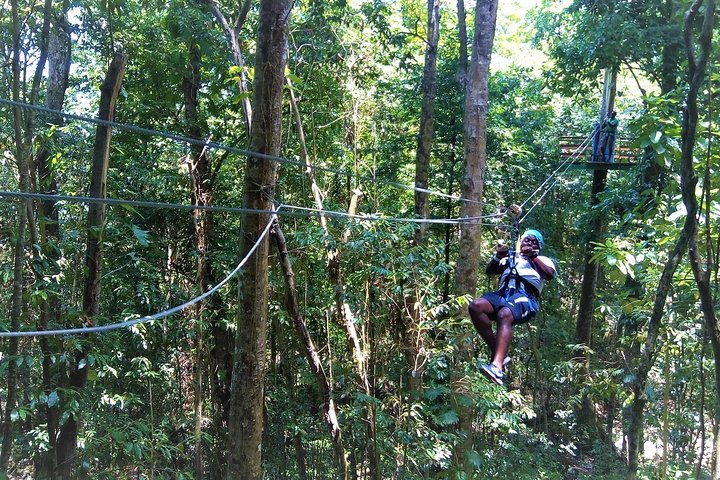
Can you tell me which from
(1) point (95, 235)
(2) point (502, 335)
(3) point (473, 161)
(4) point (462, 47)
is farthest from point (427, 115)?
(1) point (95, 235)

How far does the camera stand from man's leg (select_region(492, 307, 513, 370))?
11.2ft

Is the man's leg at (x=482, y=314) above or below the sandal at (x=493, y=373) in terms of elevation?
above

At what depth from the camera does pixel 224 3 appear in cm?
641

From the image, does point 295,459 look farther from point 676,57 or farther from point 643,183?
point 676,57

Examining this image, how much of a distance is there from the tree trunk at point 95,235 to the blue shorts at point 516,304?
8.20 ft

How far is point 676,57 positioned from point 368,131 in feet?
13.4

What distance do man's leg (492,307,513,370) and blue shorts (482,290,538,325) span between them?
36 mm

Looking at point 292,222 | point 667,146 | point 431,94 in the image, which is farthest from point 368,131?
point 667,146

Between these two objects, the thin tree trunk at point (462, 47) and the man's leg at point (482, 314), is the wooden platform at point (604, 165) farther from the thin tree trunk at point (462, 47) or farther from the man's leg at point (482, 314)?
the man's leg at point (482, 314)

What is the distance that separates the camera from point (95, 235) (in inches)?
139

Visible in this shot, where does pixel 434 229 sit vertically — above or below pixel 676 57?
below

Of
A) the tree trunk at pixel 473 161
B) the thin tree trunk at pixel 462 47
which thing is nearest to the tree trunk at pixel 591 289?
the thin tree trunk at pixel 462 47

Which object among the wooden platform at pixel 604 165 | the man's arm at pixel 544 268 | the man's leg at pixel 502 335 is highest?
the wooden platform at pixel 604 165

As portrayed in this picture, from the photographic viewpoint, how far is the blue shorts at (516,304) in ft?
11.6
